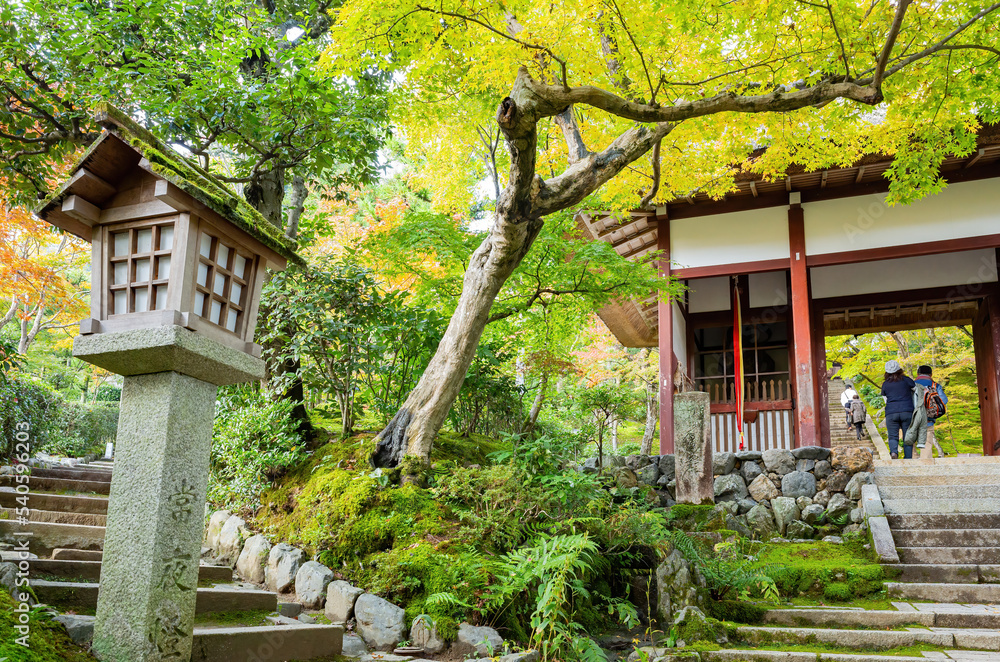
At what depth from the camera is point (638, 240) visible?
45.5 ft

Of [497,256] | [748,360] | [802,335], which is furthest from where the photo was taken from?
[748,360]

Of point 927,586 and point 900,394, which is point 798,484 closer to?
point 900,394

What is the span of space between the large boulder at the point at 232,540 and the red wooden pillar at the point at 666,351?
23.1 feet

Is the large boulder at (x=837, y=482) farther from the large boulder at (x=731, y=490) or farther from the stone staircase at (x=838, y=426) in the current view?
the stone staircase at (x=838, y=426)

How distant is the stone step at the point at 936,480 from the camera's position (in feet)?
28.0

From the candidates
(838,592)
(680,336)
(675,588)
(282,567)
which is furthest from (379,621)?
(680,336)

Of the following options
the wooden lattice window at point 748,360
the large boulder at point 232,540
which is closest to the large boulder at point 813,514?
the wooden lattice window at point 748,360

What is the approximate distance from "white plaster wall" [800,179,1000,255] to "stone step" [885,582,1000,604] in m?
6.53

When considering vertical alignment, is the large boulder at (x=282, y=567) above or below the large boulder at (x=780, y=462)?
below

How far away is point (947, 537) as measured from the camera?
7.60m

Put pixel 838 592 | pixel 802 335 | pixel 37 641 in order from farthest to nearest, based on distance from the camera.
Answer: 1. pixel 802 335
2. pixel 838 592
3. pixel 37 641

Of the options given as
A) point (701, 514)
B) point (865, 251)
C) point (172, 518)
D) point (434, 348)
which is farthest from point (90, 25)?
point (865, 251)

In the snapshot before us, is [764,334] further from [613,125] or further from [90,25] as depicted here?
[90,25]

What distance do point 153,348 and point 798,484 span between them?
8.83 metres
